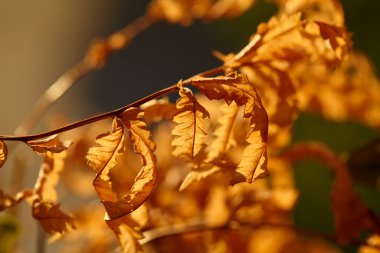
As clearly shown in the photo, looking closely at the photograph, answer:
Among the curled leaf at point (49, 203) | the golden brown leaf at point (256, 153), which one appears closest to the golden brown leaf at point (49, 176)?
the curled leaf at point (49, 203)

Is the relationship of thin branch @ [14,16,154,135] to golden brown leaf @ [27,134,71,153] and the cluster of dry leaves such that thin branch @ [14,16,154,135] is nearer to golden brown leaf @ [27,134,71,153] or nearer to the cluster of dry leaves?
the cluster of dry leaves

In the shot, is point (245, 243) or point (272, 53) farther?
point (245, 243)

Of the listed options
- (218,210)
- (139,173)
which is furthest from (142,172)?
(218,210)

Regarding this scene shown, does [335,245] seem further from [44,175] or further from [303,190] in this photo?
[44,175]

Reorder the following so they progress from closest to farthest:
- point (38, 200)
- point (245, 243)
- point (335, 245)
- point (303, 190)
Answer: point (38, 200), point (245, 243), point (335, 245), point (303, 190)

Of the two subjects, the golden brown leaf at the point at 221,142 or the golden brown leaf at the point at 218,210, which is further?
the golden brown leaf at the point at 218,210

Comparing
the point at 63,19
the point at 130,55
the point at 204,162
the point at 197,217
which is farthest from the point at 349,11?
the point at 63,19

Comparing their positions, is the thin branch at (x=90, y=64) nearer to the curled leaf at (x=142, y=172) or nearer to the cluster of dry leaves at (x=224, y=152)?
the cluster of dry leaves at (x=224, y=152)
